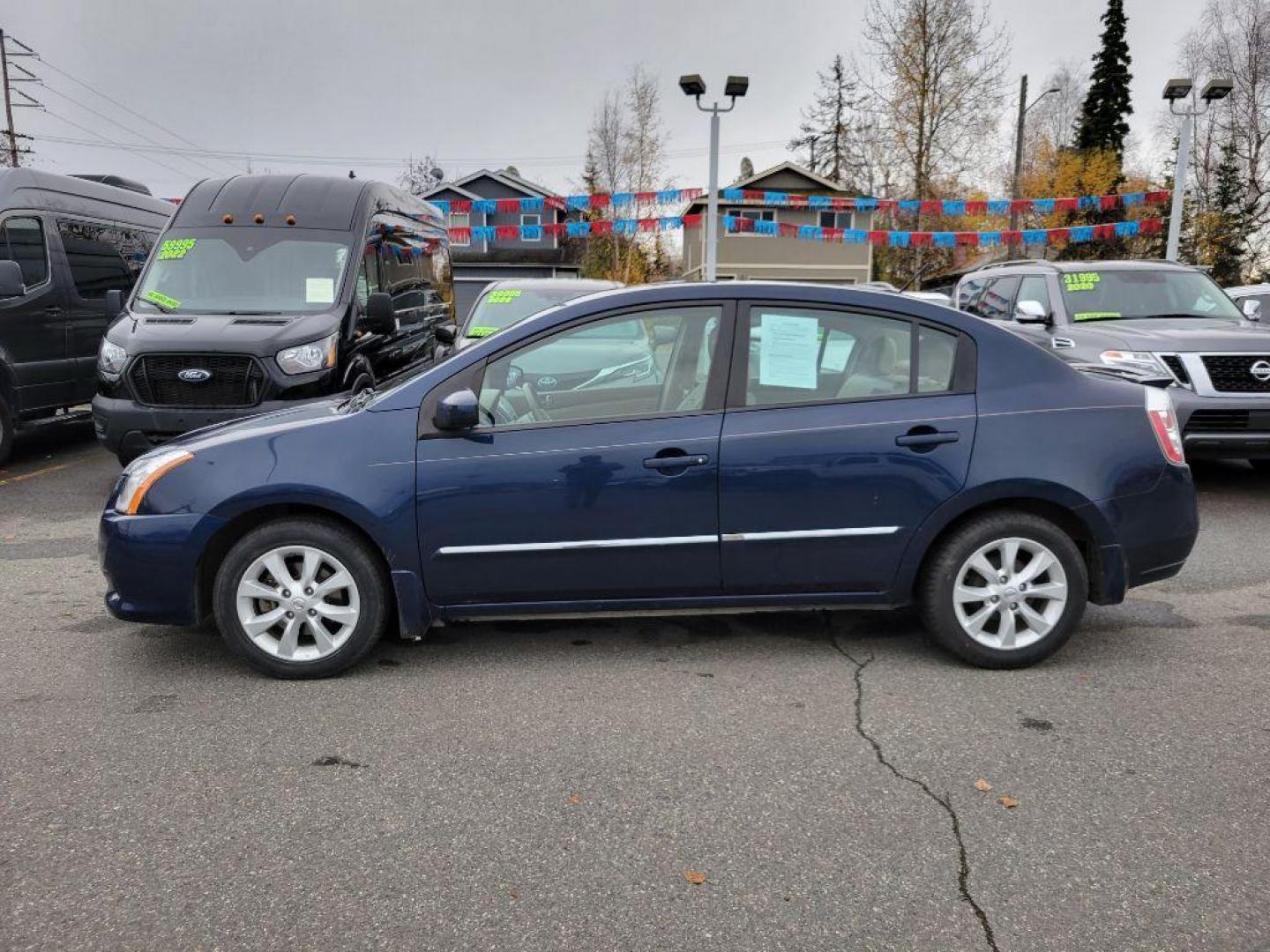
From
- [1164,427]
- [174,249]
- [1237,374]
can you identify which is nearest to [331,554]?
[1164,427]

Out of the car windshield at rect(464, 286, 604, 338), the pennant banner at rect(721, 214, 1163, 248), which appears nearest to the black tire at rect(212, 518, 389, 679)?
the car windshield at rect(464, 286, 604, 338)

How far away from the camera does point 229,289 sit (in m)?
8.09

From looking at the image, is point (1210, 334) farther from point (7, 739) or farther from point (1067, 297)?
point (7, 739)

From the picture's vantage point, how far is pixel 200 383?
7.25m

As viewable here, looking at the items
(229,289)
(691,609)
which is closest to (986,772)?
(691,609)

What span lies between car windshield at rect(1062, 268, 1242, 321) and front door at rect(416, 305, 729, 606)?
5.70 m

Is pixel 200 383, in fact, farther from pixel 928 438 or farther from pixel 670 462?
pixel 928 438

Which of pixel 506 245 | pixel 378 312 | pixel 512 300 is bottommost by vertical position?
pixel 378 312

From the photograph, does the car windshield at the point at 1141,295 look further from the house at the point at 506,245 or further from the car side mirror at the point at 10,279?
the house at the point at 506,245

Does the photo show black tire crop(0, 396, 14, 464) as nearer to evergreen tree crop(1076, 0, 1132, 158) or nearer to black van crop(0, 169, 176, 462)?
black van crop(0, 169, 176, 462)

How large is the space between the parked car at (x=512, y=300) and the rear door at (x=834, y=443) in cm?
527

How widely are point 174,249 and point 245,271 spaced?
2.39ft

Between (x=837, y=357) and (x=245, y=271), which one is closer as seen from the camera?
(x=837, y=357)

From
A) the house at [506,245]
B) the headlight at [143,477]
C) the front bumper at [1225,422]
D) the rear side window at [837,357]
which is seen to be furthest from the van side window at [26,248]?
the house at [506,245]
